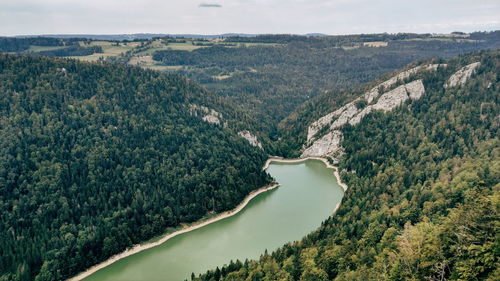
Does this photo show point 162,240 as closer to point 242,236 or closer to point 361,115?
point 242,236

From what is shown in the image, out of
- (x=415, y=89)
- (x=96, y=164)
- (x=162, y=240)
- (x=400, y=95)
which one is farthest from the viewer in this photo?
(x=400, y=95)

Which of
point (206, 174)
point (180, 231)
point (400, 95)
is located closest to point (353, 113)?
point (400, 95)

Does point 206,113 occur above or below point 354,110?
below

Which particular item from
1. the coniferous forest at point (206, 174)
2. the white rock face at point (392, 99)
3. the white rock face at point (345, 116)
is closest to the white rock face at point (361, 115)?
the white rock face at point (392, 99)

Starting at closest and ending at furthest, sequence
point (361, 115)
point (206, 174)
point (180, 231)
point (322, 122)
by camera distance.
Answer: point (180, 231)
point (206, 174)
point (361, 115)
point (322, 122)

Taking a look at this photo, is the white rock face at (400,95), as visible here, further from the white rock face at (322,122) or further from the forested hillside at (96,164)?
the forested hillside at (96,164)

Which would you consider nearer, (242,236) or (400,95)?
(242,236)

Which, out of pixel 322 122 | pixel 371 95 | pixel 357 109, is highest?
pixel 371 95

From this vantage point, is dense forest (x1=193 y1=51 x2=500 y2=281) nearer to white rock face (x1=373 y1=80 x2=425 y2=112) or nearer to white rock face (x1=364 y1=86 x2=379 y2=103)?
white rock face (x1=373 y1=80 x2=425 y2=112)
